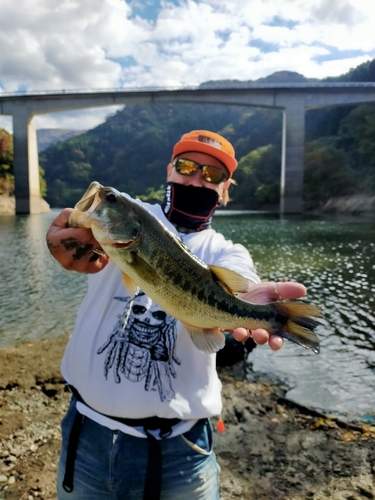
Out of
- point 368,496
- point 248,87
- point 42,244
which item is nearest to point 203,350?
point 368,496

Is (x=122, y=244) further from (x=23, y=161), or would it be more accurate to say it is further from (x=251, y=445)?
(x=23, y=161)

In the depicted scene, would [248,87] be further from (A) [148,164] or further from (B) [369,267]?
(A) [148,164]

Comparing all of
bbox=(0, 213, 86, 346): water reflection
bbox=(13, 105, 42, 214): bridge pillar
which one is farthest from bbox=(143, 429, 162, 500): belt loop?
bbox=(13, 105, 42, 214): bridge pillar

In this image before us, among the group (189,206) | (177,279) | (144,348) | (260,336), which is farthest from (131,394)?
(189,206)

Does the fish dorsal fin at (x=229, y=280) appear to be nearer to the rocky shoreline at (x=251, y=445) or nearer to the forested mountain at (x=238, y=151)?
the rocky shoreline at (x=251, y=445)

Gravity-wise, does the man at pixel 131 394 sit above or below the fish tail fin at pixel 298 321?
below

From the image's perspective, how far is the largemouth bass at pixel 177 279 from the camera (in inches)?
89.4

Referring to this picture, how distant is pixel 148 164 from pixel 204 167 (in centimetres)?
13384

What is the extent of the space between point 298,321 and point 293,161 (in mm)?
64487

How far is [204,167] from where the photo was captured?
3.54 m

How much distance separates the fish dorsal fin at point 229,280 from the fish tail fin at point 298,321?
260 millimetres

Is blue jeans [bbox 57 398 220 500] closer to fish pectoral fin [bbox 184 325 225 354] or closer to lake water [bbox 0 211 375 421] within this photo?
fish pectoral fin [bbox 184 325 225 354]

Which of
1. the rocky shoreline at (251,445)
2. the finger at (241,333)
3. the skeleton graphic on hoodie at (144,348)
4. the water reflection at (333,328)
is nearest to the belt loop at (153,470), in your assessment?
the skeleton graphic on hoodie at (144,348)

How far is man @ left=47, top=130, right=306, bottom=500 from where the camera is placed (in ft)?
7.84
